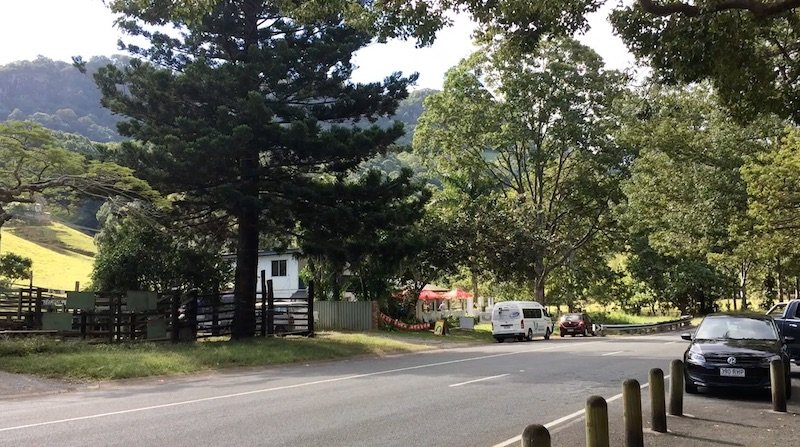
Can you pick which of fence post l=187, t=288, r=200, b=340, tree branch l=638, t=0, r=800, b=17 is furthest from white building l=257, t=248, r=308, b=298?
tree branch l=638, t=0, r=800, b=17

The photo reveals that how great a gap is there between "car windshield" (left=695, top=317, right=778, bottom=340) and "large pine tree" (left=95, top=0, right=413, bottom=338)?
12942mm

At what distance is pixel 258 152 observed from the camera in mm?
22719

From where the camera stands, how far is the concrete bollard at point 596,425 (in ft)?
19.7

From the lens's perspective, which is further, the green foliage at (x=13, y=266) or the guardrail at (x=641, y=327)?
the guardrail at (x=641, y=327)

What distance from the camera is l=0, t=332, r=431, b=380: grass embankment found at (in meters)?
15.7

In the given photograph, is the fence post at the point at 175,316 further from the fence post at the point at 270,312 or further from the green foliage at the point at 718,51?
the green foliage at the point at 718,51

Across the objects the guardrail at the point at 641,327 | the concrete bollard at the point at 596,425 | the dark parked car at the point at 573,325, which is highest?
the concrete bollard at the point at 596,425

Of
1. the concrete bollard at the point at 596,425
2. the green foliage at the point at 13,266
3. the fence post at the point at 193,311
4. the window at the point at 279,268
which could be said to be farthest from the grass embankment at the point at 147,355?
the window at the point at 279,268

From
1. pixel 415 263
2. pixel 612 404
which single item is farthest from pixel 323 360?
pixel 415 263

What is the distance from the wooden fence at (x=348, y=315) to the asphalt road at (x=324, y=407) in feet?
50.1

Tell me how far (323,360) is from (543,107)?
2318cm

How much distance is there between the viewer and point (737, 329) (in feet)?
41.7

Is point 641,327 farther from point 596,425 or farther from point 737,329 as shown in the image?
point 596,425

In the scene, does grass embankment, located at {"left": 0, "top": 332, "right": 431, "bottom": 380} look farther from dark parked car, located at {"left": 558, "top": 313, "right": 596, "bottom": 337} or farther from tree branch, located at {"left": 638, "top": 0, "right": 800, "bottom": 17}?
dark parked car, located at {"left": 558, "top": 313, "right": 596, "bottom": 337}
